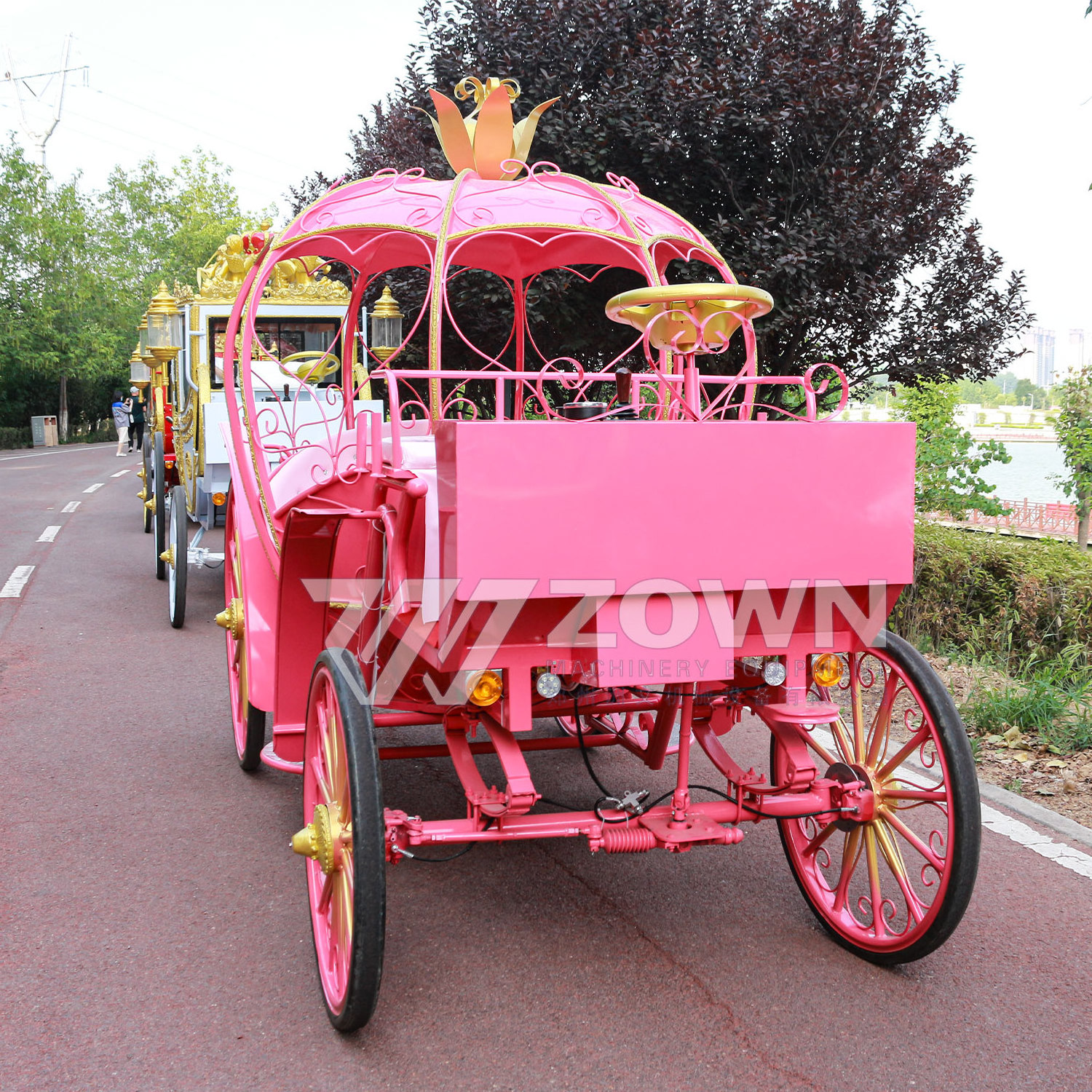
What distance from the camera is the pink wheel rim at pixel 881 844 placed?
3100 millimetres

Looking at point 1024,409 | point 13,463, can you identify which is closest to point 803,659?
point 1024,409

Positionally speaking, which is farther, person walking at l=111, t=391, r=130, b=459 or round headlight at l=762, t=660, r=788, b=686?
person walking at l=111, t=391, r=130, b=459

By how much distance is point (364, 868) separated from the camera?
2654 mm

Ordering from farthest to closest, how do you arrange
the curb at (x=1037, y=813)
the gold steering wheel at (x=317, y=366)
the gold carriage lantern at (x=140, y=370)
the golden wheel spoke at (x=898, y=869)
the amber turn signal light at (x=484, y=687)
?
the gold carriage lantern at (x=140, y=370) → the gold steering wheel at (x=317, y=366) → the curb at (x=1037, y=813) → the golden wheel spoke at (x=898, y=869) → the amber turn signal light at (x=484, y=687)

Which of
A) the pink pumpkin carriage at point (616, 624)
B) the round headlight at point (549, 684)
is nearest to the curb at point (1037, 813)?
the pink pumpkin carriage at point (616, 624)

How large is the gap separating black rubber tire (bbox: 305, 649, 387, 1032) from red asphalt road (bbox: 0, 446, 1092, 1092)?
0.70 feet

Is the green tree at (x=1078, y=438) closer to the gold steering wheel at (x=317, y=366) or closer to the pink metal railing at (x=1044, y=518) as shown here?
the pink metal railing at (x=1044, y=518)

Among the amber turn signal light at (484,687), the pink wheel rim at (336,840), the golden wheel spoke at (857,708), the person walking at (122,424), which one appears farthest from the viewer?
the person walking at (122,424)

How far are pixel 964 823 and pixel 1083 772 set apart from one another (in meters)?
2.32

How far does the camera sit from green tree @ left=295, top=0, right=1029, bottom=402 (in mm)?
8594

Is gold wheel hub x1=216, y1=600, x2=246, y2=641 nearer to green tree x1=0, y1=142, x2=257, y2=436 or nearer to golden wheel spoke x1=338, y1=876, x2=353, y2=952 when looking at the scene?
golden wheel spoke x1=338, y1=876, x2=353, y2=952

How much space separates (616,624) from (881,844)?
3.92 ft

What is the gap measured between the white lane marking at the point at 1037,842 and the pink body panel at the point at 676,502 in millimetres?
1704

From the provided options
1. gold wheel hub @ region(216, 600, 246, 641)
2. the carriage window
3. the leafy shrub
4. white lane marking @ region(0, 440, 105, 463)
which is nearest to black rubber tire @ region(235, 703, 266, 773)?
gold wheel hub @ region(216, 600, 246, 641)
